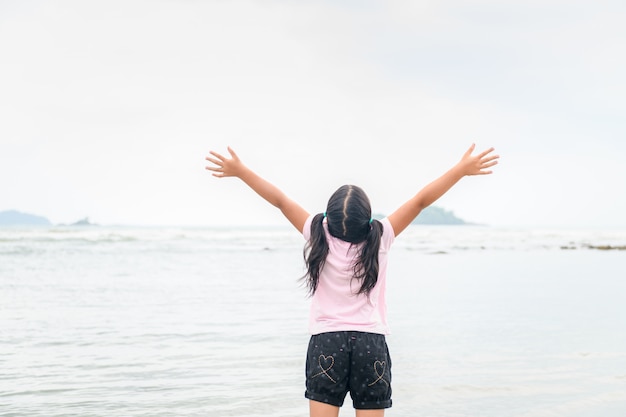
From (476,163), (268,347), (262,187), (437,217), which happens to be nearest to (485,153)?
(476,163)

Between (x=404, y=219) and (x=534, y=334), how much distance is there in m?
6.68

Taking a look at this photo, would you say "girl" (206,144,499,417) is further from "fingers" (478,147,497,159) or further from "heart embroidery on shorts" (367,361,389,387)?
"fingers" (478,147,497,159)

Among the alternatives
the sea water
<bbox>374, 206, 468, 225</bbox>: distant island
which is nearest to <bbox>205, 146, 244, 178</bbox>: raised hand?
the sea water

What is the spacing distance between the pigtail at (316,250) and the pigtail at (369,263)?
0.17 meters

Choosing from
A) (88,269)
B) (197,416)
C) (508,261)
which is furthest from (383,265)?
(508,261)

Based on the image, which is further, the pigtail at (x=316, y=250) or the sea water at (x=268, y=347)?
the sea water at (x=268, y=347)

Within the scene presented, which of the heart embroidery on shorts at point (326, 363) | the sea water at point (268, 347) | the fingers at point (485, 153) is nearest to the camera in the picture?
the heart embroidery on shorts at point (326, 363)

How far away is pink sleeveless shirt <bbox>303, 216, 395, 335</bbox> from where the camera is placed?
3.46 meters

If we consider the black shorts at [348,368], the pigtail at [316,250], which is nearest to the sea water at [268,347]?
the black shorts at [348,368]

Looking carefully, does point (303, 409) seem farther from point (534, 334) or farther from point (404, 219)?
point (534, 334)

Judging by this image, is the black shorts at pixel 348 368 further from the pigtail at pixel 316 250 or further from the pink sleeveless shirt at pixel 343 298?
the pigtail at pixel 316 250

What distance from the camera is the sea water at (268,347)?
20.5ft

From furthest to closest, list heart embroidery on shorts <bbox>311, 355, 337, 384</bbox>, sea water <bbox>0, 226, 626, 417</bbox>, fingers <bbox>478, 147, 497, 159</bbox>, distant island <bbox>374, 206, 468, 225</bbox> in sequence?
distant island <bbox>374, 206, 468, 225</bbox> < sea water <bbox>0, 226, 626, 417</bbox> < fingers <bbox>478, 147, 497, 159</bbox> < heart embroidery on shorts <bbox>311, 355, 337, 384</bbox>

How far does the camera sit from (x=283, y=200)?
367cm
